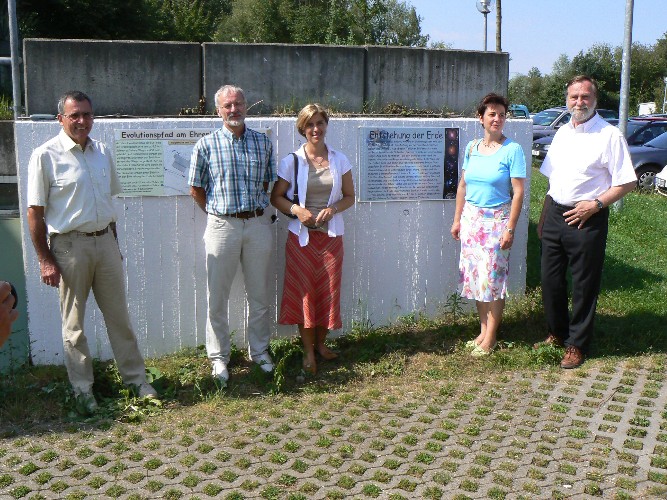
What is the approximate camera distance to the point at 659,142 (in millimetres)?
16422

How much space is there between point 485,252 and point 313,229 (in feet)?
4.28

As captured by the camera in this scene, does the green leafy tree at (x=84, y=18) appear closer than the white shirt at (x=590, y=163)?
No

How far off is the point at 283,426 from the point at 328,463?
20.7 inches

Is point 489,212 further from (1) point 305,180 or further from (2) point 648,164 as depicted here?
(2) point 648,164

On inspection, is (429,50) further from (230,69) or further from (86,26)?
(86,26)

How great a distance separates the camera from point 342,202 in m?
5.77

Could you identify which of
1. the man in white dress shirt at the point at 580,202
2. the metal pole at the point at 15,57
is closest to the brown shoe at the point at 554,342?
the man in white dress shirt at the point at 580,202

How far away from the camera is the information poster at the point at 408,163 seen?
253 inches

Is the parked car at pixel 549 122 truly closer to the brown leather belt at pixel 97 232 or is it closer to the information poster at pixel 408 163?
the information poster at pixel 408 163

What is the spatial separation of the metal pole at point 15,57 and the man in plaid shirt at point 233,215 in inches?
75.4

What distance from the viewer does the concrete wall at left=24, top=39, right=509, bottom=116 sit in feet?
21.2

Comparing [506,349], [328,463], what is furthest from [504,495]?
[506,349]

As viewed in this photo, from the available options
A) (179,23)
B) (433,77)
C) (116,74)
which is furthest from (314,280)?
(179,23)

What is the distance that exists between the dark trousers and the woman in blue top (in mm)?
287
